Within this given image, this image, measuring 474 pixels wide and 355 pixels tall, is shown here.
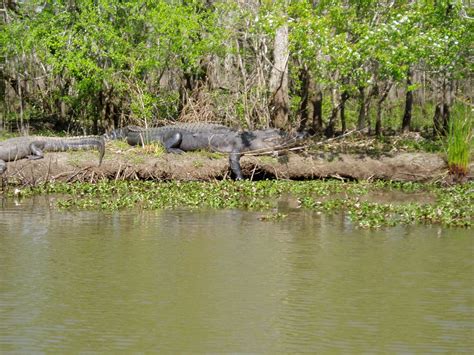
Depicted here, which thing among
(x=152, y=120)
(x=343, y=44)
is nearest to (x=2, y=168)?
(x=152, y=120)

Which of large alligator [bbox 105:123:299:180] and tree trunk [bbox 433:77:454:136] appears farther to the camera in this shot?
tree trunk [bbox 433:77:454:136]

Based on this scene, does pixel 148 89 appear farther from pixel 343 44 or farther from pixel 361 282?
pixel 361 282

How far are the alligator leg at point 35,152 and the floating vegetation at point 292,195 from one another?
4.18 feet

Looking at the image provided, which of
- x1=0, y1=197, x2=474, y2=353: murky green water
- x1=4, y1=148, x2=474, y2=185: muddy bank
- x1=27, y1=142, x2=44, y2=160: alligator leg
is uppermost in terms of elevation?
x1=27, y1=142, x2=44, y2=160: alligator leg

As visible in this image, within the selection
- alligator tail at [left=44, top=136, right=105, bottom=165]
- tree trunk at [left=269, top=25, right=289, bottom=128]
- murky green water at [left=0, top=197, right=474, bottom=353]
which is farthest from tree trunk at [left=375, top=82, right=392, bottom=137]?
murky green water at [left=0, top=197, right=474, bottom=353]

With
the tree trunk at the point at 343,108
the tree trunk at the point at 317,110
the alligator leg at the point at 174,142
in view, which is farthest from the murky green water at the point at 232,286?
the tree trunk at the point at 317,110

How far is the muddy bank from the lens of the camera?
1706 centimetres

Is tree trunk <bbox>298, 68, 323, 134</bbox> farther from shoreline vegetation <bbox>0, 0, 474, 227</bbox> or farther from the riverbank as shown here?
the riverbank

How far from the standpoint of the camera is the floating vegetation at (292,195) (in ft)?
42.3

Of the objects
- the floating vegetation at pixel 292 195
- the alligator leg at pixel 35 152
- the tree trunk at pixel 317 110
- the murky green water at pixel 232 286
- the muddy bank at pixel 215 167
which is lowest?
the murky green water at pixel 232 286

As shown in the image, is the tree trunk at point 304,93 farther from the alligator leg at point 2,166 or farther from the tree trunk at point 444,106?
the alligator leg at point 2,166

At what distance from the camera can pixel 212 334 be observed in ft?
23.7

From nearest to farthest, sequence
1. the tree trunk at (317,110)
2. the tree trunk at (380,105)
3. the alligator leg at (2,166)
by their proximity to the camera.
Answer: the alligator leg at (2,166)
the tree trunk at (380,105)
the tree trunk at (317,110)

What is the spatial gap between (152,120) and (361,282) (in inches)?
496
